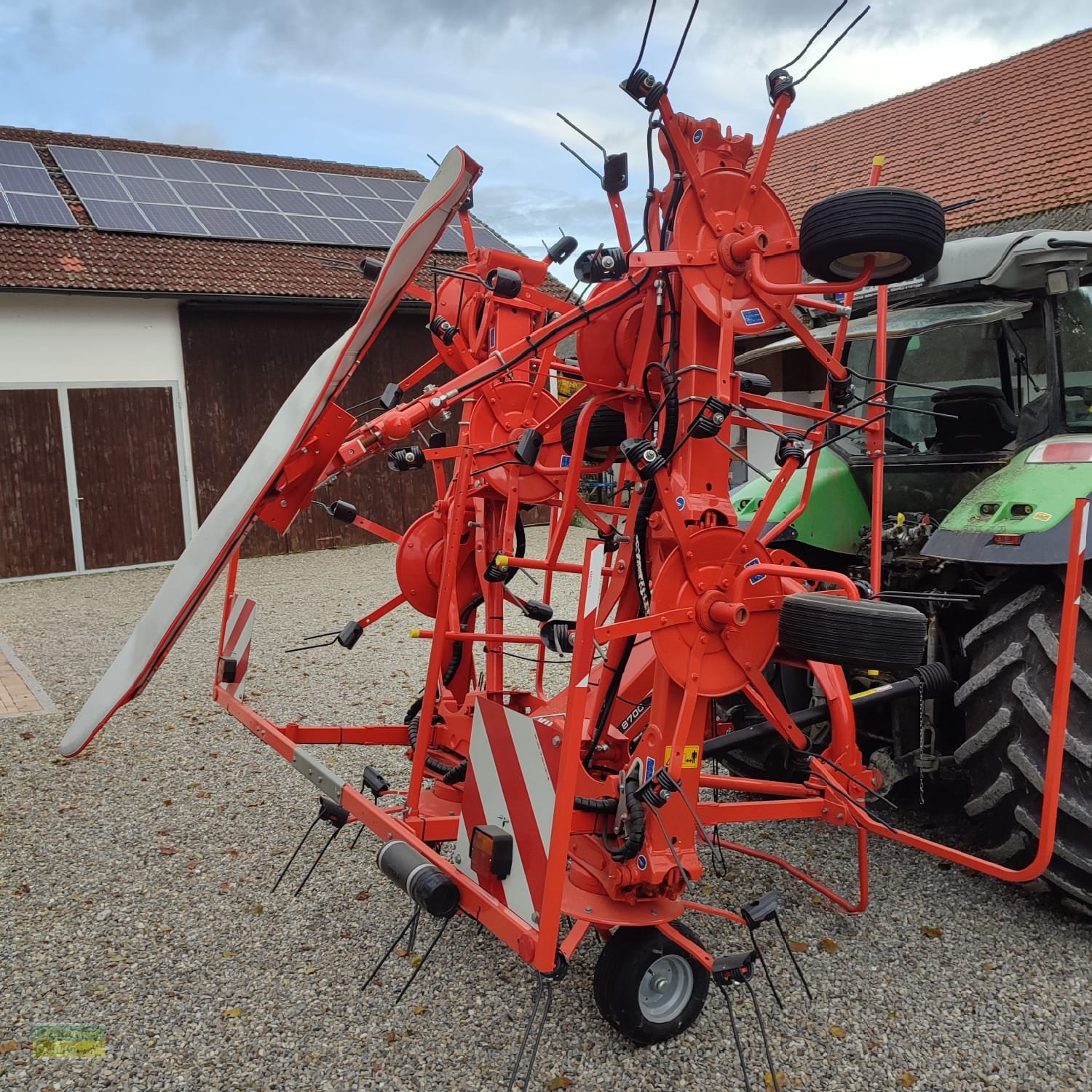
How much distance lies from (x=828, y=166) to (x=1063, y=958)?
16.4m

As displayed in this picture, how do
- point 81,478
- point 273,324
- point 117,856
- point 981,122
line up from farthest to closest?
point 981,122, point 273,324, point 81,478, point 117,856

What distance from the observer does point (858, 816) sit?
2947 millimetres

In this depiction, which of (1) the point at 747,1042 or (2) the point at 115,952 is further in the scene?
(2) the point at 115,952

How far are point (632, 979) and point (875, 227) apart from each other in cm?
212

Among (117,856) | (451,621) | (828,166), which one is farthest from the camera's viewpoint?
(828,166)

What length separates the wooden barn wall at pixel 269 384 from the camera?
41.2 ft

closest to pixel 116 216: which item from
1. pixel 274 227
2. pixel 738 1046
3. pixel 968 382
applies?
pixel 274 227

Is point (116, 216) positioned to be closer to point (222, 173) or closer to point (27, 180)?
point (27, 180)

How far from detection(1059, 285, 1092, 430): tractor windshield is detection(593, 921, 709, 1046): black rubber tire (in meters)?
2.48

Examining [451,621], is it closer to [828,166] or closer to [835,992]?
[835,992]

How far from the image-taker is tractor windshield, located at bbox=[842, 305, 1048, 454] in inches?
148

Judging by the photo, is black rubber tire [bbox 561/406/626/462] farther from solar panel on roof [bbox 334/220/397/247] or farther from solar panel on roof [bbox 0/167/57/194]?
solar panel on roof [bbox 0/167/57/194]

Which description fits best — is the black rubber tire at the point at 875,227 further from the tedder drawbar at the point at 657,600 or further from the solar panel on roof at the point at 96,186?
the solar panel on roof at the point at 96,186

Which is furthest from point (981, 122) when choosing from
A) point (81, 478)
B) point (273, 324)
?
point (81, 478)
